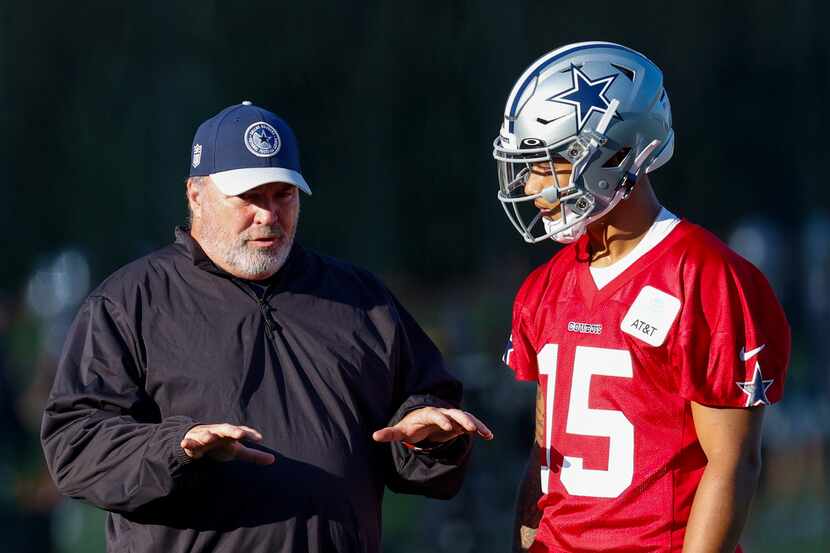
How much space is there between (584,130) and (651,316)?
422 millimetres

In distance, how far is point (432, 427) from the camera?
Answer: 9.75 ft

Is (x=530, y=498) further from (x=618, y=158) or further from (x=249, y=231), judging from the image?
(x=249, y=231)

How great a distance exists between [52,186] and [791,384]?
12.9ft

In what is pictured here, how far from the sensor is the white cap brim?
123 inches

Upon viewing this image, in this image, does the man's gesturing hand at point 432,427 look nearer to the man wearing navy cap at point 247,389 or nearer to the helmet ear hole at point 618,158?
the man wearing navy cap at point 247,389

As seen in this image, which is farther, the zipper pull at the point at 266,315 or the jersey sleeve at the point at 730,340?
the zipper pull at the point at 266,315

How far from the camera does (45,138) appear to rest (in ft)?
21.4

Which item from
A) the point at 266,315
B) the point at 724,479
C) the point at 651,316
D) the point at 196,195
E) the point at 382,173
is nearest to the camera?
the point at 724,479

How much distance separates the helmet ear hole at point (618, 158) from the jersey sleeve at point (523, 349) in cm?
43

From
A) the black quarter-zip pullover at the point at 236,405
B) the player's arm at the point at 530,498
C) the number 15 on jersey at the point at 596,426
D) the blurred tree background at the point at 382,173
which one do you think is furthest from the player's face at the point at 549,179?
the blurred tree background at the point at 382,173

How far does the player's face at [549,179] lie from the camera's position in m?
2.82

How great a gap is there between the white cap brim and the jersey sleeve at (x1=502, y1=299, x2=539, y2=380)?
2.02 feet

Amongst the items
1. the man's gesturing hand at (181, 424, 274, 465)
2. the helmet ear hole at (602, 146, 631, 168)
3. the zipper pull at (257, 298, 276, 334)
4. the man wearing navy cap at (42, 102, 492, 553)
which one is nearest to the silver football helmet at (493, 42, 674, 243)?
the helmet ear hole at (602, 146, 631, 168)

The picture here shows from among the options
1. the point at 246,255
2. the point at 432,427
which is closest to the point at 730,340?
the point at 432,427
